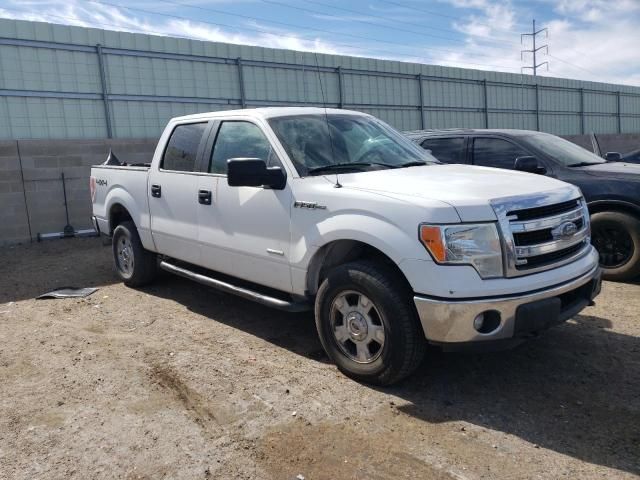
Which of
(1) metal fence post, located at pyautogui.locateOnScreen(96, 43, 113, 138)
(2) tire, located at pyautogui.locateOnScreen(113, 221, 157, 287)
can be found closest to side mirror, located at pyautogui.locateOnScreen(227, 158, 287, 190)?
(2) tire, located at pyautogui.locateOnScreen(113, 221, 157, 287)

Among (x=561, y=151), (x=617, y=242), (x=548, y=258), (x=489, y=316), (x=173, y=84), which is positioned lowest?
(x=617, y=242)

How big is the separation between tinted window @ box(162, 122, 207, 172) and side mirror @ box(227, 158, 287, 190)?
1348 millimetres

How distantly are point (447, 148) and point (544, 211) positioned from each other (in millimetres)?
4177

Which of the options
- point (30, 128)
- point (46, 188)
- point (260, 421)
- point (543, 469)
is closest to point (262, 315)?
point (260, 421)

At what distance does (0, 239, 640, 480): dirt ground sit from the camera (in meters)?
3.02

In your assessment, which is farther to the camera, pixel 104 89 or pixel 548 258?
pixel 104 89

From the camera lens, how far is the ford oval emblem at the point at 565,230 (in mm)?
3738

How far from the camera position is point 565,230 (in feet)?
12.5

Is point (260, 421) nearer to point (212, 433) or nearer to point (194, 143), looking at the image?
point (212, 433)

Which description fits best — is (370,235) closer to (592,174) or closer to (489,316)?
(489,316)

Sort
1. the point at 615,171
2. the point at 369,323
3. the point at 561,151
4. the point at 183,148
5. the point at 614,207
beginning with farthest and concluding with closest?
1. the point at 561,151
2. the point at 615,171
3. the point at 614,207
4. the point at 183,148
5. the point at 369,323

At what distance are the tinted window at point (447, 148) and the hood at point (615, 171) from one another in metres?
1.55

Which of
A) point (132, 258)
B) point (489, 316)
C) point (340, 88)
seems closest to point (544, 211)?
point (489, 316)

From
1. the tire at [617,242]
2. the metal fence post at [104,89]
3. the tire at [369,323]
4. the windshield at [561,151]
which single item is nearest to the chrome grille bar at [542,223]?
the tire at [369,323]
